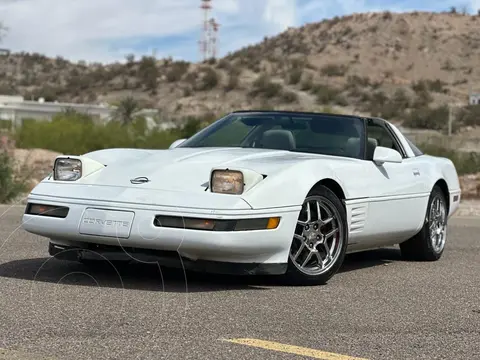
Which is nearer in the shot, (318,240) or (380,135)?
(318,240)

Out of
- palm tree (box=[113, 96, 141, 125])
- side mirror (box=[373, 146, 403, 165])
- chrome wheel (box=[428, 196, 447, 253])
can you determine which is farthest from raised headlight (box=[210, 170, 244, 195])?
palm tree (box=[113, 96, 141, 125])

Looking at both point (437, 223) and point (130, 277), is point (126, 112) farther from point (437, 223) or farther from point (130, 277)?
point (130, 277)

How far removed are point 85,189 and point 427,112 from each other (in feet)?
145

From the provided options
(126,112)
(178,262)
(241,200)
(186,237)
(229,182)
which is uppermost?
(229,182)

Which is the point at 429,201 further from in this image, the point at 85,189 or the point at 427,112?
the point at 427,112

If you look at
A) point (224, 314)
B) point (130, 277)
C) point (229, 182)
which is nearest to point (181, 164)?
point (229, 182)

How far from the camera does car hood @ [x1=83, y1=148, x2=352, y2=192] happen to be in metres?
6.39

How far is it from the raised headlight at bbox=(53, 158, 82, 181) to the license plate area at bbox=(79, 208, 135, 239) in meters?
0.54

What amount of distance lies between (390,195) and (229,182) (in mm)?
2051

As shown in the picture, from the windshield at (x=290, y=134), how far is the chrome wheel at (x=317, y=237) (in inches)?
34.4

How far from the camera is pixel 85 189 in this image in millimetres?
6438

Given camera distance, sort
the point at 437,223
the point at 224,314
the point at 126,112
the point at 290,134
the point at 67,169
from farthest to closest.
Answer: the point at 126,112 < the point at 437,223 < the point at 290,134 < the point at 67,169 < the point at 224,314

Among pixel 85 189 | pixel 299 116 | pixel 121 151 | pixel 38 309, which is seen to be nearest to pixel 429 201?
pixel 299 116

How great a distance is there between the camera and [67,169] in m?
6.76
